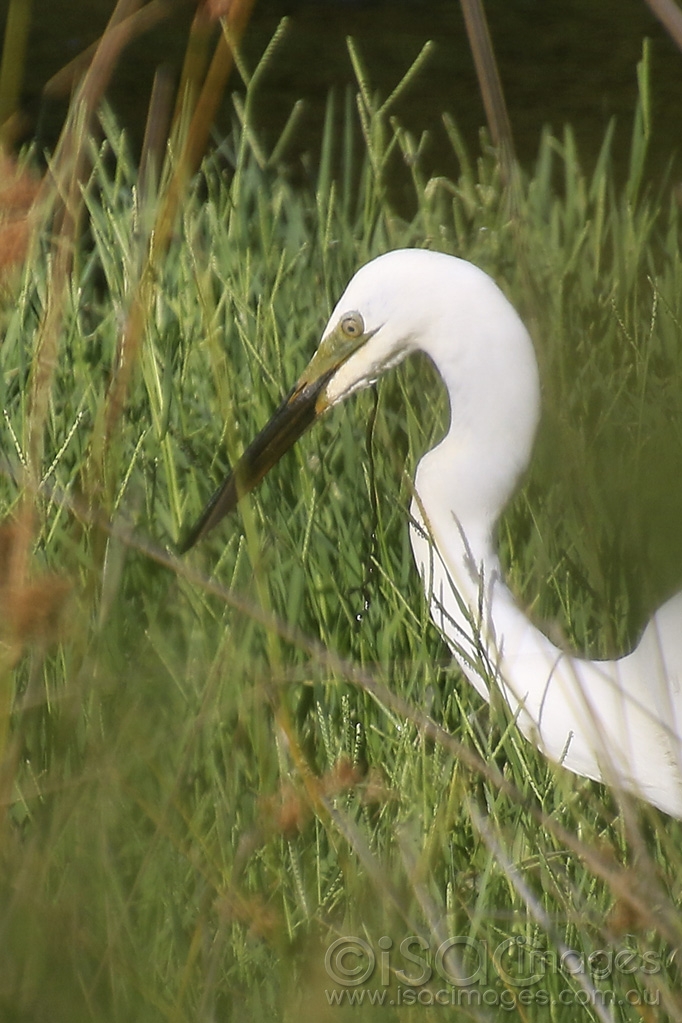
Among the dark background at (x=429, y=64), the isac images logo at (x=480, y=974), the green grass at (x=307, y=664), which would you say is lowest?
the isac images logo at (x=480, y=974)

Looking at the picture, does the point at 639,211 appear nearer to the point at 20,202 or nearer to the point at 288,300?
the point at 288,300

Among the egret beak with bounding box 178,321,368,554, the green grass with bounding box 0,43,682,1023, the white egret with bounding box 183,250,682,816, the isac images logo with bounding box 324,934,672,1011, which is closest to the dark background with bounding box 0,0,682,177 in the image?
the green grass with bounding box 0,43,682,1023

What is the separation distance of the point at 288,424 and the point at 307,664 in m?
0.34

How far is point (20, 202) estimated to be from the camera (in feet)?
1.86

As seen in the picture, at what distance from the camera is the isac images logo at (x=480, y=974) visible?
70 centimetres

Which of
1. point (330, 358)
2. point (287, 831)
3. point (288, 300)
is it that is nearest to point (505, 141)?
point (287, 831)

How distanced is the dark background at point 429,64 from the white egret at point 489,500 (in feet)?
8.01

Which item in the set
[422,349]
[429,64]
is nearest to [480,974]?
[422,349]

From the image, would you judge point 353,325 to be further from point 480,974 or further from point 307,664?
point 480,974

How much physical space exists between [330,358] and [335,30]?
2953 mm

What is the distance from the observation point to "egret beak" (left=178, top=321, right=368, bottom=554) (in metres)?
1.35

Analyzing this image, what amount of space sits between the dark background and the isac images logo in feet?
9.59

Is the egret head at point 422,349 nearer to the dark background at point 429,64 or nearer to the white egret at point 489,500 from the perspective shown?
the white egret at point 489,500

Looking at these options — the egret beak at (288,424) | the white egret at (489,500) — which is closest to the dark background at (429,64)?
the egret beak at (288,424)
